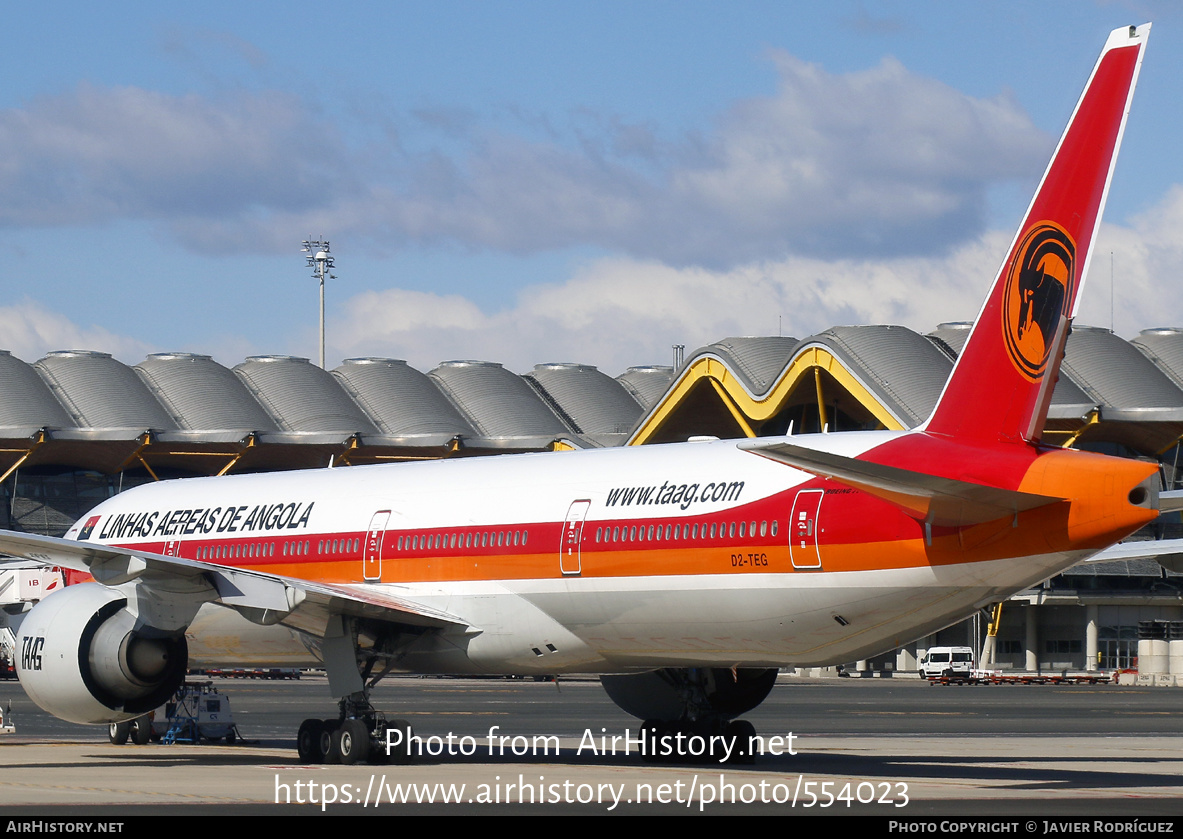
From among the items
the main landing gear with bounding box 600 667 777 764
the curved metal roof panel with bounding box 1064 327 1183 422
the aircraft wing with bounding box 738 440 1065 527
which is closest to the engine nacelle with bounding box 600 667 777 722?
the main landing gear with bounding box 600 667 777 764

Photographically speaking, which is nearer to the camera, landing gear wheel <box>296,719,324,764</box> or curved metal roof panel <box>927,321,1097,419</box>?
landing gear wheel <box>296,719,324,764</box>

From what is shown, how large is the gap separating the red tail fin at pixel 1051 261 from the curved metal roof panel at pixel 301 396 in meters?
63.8

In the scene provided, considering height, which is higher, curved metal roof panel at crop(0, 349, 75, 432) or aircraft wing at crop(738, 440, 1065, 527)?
curved metal roof panel at crop(0, 349, 75, 432)

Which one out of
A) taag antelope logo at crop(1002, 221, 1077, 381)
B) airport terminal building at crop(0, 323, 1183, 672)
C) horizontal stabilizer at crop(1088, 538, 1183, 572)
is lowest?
horizontal stabilizer at crop(1088, 538, 1183, 572)

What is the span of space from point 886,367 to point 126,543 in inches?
1813

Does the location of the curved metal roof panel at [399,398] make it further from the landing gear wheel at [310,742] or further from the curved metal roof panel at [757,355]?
the landing gear wheel at [310,742]

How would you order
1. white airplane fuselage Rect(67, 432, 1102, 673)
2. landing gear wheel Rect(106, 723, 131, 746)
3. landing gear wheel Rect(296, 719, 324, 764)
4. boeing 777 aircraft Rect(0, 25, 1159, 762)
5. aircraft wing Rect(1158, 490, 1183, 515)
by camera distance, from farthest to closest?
1. landing gear wheel Rect(106, 723, 131, 746)
2. landing gear wheel Rect(296, 719, 324, 764)
3. white airplane fuselage Rect(67, 432, 1102, 673)
4. boeing 777 aircraft Rect(0, 25, 1159, 762)
5. aircraft wing Rect(1158, 490, 1183, 515)

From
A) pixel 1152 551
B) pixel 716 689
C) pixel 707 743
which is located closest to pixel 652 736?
pixel 707 743

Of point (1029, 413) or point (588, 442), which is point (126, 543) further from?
point (588, 442)

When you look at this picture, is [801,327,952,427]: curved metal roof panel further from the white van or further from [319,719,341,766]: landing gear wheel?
[319,719,341,766]: landing gear wheel

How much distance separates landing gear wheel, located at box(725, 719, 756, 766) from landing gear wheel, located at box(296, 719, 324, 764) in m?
5.64

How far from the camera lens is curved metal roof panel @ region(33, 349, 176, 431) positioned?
78.6 metres

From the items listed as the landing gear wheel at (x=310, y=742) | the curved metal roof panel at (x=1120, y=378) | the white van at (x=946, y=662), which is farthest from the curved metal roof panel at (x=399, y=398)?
the landing gear wheel at (x=310, y=742)

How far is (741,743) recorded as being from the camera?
23203 mm
